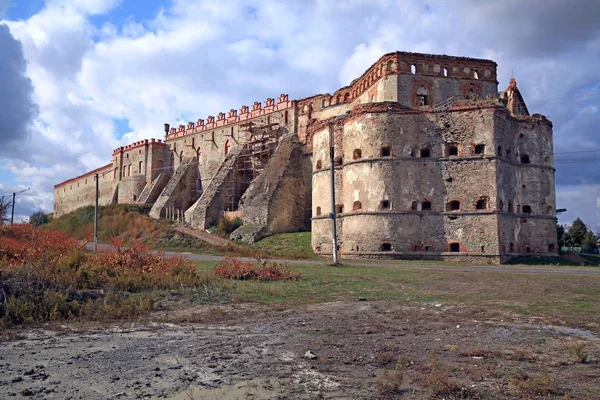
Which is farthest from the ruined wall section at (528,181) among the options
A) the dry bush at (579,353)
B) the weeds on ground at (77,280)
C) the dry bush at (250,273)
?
the dry bush at (579,353)

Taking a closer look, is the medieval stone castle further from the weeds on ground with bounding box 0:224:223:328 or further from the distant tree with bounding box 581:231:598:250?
the distant tree with bounding box 581:231:598:250

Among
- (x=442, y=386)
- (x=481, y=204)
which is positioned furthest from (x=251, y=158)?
(x=442, y=386)

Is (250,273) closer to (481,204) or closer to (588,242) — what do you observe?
(481,204)

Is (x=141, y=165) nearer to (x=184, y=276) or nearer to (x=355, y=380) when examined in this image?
(x=184, y=276)

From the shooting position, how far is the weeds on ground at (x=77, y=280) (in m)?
9.64

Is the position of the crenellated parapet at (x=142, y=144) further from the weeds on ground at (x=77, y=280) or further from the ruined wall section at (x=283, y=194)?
the weeds on ground at (x=77, y=280)

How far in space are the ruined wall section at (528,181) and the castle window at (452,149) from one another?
2.34 meters

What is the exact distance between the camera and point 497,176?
92.1 feet

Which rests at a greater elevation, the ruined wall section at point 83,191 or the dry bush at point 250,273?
the ruined wall section at point 83,191

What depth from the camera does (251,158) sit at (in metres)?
46.9

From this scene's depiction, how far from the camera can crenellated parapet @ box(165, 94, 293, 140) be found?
4684 centimetres

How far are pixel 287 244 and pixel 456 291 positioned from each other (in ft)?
65.2

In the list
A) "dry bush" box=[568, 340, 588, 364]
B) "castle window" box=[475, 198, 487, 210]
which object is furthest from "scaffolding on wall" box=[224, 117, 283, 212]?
"dry bush" box=[568, 340, 588, 364]

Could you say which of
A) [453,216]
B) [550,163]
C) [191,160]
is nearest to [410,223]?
[453,216]
